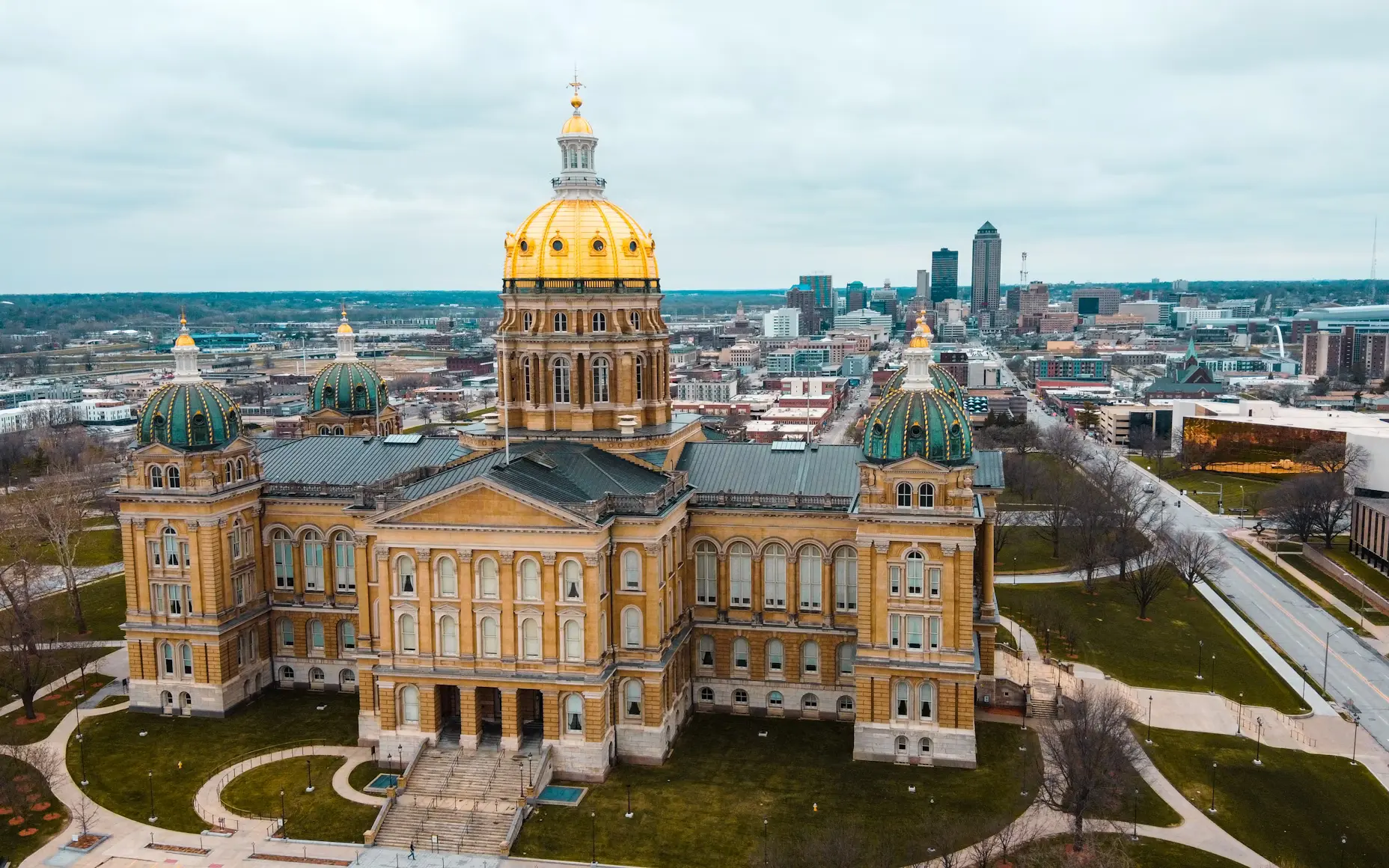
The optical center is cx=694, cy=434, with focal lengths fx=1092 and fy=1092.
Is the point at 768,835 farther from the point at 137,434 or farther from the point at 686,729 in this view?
the point at 137,434

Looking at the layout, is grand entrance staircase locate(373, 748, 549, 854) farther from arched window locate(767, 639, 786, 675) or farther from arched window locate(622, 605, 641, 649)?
arched window locate(767, 639, 786, 675)

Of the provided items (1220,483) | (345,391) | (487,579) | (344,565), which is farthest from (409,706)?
(1220,483)

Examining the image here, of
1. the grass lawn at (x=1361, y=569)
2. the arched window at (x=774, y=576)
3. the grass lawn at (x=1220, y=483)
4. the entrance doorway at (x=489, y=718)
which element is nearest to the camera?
the entrance doorway at (x=489, y=718)

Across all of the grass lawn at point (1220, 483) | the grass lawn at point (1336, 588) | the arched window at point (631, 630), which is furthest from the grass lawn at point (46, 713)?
the grass lawn at point (1220, 483)

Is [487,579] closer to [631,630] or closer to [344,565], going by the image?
[631,630]

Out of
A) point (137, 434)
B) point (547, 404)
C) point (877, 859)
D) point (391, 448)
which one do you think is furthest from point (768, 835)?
point (137, 434)

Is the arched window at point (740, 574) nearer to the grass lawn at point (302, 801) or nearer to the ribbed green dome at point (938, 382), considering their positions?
the ribbed green dome at point (938, 382)

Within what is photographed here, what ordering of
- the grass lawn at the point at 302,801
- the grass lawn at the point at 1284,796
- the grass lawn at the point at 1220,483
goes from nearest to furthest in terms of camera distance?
the grass lawn at the point at 1284,796
the grass lawn at the point at 302,801
the grass lawn at the point at 1220,483
